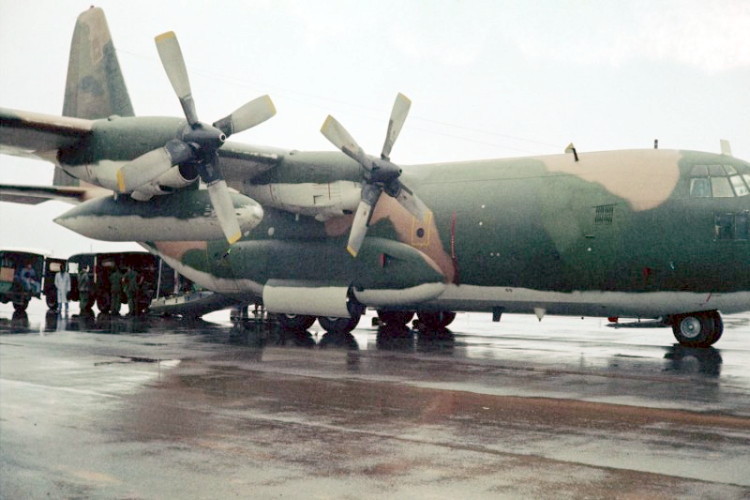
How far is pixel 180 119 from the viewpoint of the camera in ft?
66.4

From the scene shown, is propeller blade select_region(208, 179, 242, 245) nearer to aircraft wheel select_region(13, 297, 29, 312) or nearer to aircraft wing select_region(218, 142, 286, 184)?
aircraft wing select_region(218, 142, 286, 184)

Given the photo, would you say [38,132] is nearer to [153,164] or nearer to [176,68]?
[153,164]

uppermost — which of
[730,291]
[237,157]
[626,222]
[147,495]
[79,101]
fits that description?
[79,101]

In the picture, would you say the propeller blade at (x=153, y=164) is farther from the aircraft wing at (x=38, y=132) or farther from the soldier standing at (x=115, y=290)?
the soldier standing at (x=115, y=290)

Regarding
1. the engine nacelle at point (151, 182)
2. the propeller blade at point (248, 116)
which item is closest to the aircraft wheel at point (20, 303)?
the engine nacelle at point (151, 182)

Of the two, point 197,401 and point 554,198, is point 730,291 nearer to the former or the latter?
point 554,198

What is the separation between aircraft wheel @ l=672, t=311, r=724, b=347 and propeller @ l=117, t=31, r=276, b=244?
12.1 meters

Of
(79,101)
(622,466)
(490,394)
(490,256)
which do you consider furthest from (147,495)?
(79,101)

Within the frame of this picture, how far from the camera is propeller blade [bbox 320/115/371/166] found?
20703mm

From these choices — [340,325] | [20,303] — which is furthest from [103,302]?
[340,325]

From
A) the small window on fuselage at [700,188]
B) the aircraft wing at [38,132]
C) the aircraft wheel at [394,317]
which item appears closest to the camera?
the small window on fuselage at [700,188]

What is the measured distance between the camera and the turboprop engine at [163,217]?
824 inches

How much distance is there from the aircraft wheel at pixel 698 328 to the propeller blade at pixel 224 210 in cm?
1200

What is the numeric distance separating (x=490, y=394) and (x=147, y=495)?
688cm
